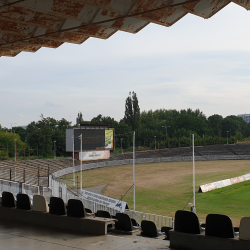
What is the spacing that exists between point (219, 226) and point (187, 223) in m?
0.68

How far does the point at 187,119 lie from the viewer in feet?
432

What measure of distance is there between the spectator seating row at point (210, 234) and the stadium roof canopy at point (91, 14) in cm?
389

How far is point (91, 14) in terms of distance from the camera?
23.7 ft

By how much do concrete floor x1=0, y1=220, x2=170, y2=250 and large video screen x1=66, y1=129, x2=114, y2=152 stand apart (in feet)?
163

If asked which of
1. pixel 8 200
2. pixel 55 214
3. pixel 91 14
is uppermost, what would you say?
pixel 91 14

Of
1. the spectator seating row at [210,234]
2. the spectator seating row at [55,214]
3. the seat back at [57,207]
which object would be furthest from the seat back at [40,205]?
the spectator seating row at [210,234]

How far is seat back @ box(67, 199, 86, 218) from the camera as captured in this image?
26.3ft

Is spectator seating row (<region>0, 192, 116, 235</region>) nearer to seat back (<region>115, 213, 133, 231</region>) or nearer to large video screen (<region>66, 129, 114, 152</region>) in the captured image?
seat back (<region>115, 213, 133, 231</region>)

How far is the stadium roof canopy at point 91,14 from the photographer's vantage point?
6332 millimetres

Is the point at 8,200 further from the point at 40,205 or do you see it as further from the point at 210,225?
the point at 210,225

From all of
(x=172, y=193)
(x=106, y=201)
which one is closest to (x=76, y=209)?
(x=106, y=201)

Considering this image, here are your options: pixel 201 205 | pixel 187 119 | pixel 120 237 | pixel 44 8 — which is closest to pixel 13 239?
pixel 120 237

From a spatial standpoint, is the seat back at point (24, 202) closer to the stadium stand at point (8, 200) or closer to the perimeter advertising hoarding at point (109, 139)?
the stadium stand at point (8, 200)

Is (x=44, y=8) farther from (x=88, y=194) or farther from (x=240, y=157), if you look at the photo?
(x=240, y=157)
